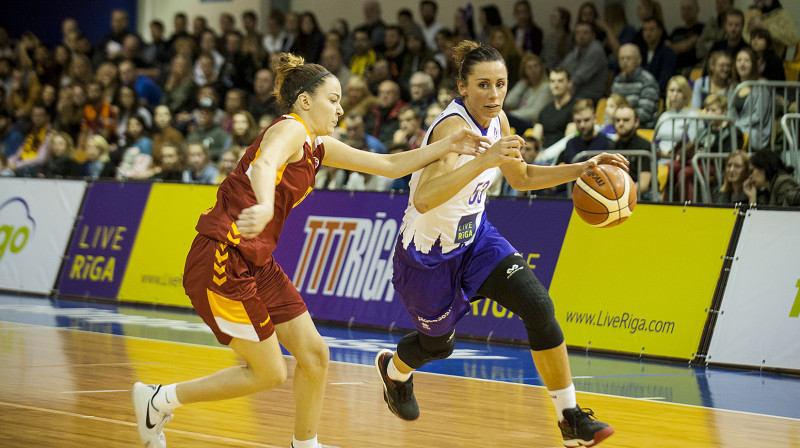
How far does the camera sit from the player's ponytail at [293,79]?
4.63 metres

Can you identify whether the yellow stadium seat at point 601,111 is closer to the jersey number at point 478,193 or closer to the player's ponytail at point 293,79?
the jersey number at point 478,193

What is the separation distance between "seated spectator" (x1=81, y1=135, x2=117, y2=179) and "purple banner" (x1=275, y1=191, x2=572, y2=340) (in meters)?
5.14

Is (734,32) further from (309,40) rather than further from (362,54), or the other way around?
(309,40)

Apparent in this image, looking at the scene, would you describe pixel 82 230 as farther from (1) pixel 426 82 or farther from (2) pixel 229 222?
(2) pixel 229 222

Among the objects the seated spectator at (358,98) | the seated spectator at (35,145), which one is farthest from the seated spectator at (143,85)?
the seated spectator at (358,98)

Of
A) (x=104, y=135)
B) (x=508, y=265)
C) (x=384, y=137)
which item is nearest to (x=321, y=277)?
(x=384, y=137)

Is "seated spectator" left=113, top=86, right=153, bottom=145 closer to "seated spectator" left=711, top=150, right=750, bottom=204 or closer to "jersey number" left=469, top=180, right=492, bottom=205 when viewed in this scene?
"seated spectator" left=711, top=150, right=750, bottom=204

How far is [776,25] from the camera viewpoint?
464 inches

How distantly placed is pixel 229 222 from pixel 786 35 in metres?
9.23

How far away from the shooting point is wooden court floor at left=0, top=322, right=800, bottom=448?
5.08 meters

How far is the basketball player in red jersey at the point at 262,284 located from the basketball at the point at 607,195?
2.53ft

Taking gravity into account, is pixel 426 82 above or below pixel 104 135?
above

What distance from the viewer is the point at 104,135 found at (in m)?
17.2

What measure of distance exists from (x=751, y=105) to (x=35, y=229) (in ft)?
29.6
